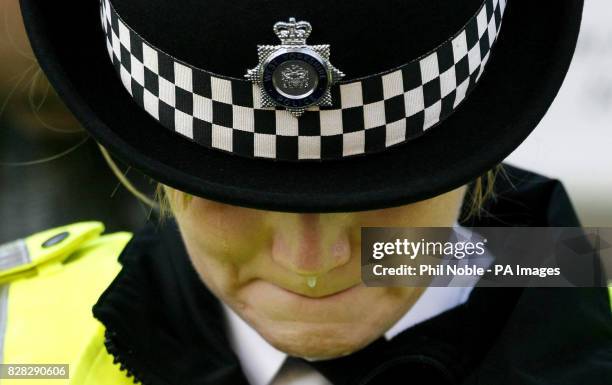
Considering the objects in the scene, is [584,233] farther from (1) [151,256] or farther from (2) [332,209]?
(1) [151,256]

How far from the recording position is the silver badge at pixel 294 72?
1002 millimetres

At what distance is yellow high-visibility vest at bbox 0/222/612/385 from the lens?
1.46 meters

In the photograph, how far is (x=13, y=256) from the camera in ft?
5.60

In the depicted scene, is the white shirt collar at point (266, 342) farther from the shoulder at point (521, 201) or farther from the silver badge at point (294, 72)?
the silver badge at point (294, 72)

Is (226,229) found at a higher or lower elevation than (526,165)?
lower

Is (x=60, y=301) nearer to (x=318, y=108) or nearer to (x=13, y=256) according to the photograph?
(x=13, y=256)

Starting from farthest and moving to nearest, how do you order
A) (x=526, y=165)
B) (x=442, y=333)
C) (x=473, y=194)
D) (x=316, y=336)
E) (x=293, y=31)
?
(x=526, y=165) < (x=473, y=194) < (x=442, y=333) < (x=316, y=336) < (x=293, y=31)

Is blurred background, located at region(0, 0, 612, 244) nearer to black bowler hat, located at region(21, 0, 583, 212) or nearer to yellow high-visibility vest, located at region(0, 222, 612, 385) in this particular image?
yellow high-visibility vest, located at region(0, 222, 612, 385)

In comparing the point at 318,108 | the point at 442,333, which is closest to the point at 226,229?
the point at 318,108

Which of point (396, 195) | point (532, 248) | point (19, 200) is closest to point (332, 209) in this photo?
point (396, 195)

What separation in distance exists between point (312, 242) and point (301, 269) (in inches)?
1.5

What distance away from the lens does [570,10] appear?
45.3 inches

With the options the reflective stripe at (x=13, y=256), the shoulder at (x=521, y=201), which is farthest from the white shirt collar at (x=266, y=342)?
the reflective stripe at (x=13, y=256)

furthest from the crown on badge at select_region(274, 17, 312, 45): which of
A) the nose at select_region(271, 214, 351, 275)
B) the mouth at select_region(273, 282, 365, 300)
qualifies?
the mouth at select_region(273, 282, 365, 300)
